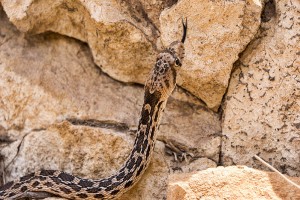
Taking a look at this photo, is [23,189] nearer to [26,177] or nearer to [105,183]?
[26,177]

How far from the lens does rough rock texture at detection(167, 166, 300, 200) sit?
3678 millimetres

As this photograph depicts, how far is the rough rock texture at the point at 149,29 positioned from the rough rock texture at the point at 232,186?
2.73 ft

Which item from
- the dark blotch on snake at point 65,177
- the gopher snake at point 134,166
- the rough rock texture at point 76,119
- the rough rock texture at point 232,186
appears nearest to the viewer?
the rough rock texture at point 232,186

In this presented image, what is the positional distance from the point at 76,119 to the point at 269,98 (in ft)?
4.89

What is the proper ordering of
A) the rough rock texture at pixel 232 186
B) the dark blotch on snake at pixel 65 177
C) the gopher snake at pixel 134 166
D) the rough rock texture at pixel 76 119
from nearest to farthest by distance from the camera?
the rough rock texture at pixel 232 186, the gopher snake at pixel 134 166, the dark blotch on snake at pixel 65 177, the rough rock texture at pixel 76 119

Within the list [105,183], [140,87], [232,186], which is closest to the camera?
[232,186]

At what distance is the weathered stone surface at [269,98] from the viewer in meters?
4.22

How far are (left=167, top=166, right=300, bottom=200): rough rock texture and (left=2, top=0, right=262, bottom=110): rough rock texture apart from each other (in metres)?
0.83

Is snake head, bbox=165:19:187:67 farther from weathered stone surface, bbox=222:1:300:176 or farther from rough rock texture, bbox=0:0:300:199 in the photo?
weathered stone surface, bbox=222:1:300:176

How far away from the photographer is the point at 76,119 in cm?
470

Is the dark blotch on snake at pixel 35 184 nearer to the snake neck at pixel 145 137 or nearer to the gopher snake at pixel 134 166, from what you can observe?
the gopher snake at pixel 134 166

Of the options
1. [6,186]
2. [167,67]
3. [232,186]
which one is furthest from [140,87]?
[232,186]

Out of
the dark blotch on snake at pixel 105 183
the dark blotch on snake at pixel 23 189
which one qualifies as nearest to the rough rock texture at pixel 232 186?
the dark blotch on snake at pixel 105 183

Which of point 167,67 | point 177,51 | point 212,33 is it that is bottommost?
point 167,67
